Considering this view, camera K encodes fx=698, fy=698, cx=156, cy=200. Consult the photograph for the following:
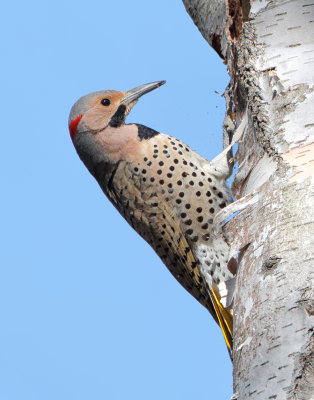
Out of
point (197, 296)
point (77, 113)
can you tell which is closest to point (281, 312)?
point (197, 296)

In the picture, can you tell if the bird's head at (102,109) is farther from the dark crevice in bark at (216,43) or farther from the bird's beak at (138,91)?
the dark crevice in bark at (216,43)

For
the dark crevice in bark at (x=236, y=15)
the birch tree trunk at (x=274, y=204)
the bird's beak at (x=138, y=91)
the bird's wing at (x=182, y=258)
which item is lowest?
the bird's wing at (x=182, y=258)

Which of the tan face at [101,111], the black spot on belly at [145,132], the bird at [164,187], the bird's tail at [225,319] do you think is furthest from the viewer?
the tan face at [101,111]

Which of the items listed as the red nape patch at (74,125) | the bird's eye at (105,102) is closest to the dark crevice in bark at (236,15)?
the bird's eye at (105,102)

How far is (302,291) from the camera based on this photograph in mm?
1850

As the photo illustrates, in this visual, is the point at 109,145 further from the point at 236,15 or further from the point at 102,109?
the point at 236,15

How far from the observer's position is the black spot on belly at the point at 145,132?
3773 mm

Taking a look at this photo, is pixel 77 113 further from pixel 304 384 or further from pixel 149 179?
pixel 304 384

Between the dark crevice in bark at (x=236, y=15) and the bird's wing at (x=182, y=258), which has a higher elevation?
the dark crevice in bark at (x=236, y=15)

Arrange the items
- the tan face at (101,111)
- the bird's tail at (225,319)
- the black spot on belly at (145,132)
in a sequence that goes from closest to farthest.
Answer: the bird's tail at (225,319)
the black spot on belly at (145,132)
the tan face at (101,111)

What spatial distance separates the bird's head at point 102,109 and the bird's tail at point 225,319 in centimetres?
113

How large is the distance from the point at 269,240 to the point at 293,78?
69 cm

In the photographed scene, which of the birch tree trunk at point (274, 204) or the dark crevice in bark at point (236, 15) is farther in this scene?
the dark crevice in bark at point (236, 15)

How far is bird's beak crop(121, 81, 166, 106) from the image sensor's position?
400cm
